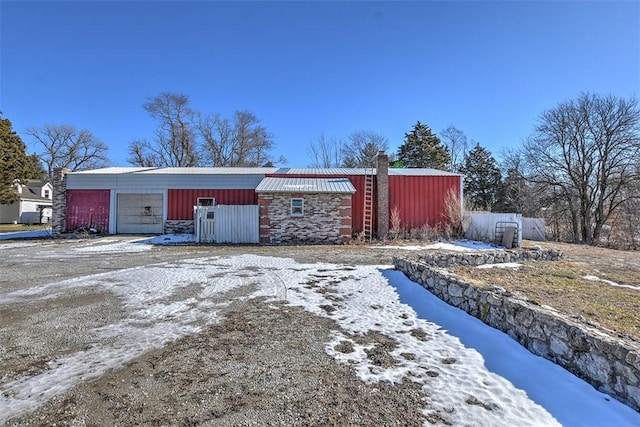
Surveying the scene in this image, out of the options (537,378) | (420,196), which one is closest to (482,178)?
(420,196)

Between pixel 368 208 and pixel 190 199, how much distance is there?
9513mm

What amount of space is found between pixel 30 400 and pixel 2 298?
13.7 ft

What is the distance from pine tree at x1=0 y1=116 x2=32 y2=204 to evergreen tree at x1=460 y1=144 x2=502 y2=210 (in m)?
37.5

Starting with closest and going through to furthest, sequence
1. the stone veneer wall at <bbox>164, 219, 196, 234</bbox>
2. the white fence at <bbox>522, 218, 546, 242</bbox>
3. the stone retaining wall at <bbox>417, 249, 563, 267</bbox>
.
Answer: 1. the stone retaining wall at <bbox>417, 249, 563, 267</bbox>
2. the stone veneer wall at <bbox>164, 219, 196, 234</bbox>
3. the white fence at <bbox>522, 218, 546, 242</bbox>

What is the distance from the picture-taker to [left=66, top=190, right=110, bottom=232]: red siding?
17906mm

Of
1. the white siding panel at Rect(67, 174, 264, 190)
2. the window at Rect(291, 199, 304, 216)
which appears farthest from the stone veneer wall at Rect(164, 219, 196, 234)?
the window at Rect(291, 199, 304, 216)

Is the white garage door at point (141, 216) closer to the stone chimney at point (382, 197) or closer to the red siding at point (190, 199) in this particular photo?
the red siding at point (190, 199)

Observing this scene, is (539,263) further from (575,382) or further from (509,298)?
(575,382)

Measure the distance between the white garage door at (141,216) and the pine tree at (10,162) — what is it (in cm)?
1372

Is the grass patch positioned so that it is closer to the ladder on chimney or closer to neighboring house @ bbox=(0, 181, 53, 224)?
the ladder on chimney

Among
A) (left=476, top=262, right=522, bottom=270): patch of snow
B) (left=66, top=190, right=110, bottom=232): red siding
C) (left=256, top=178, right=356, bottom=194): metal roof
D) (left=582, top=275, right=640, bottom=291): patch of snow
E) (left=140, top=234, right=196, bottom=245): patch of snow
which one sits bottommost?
(left=582, top=275, right=640, bottom=291): patch of snow

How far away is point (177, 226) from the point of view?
703 inches

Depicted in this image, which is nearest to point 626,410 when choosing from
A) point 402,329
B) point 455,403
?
point 455,403

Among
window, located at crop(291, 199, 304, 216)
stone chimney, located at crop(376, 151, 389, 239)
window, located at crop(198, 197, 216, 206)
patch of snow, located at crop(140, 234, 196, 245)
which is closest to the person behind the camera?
patch of snow, located at crop(140, 234, 196, 245)
